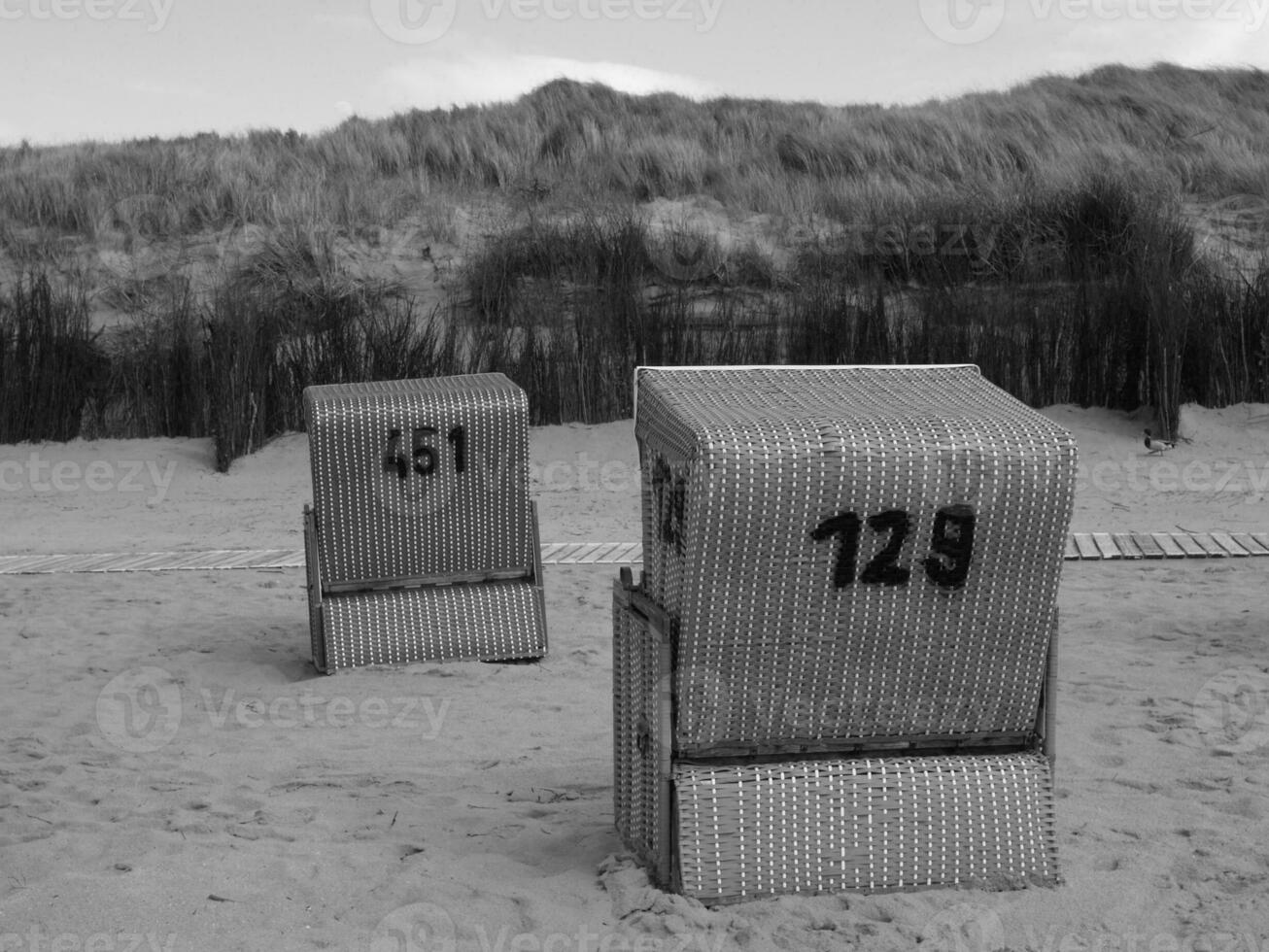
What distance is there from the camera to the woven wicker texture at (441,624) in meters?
5.47

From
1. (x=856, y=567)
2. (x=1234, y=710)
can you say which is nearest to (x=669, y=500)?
(x=856, y=567)

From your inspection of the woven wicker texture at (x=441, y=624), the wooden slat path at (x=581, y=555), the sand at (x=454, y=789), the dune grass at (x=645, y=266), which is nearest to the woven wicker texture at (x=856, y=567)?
the sand at (x=454, y=789)

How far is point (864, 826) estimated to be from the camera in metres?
2.98

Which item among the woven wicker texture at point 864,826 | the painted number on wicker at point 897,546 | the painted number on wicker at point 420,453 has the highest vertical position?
the painted number on wicker at point 897,546

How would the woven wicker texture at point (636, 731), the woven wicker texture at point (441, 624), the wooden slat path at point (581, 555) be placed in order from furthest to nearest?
the wooden slat path at point (581, 555) → the woven wicker texture at point (441, 624) → the woven wicker texture at point (636, 731)

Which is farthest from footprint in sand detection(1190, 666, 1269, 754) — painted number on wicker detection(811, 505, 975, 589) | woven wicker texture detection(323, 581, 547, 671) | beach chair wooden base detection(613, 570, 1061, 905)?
woven wicker texture detection(323, 581, 547, 671)

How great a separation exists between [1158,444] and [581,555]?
4.93m

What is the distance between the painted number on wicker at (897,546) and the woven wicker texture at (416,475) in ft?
8.69

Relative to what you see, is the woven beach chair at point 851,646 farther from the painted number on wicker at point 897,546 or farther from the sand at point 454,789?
the sand at point 454,789

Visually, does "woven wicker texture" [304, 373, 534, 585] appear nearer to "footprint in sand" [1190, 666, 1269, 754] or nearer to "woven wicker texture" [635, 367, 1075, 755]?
"woven wicker texture" [635, 367, 1075, 755]

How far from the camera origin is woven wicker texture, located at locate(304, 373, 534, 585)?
5.30 metres

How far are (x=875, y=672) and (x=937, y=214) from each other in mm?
11669

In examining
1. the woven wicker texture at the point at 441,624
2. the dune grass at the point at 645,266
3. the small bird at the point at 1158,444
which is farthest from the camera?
the dune grass at the point at 645,266

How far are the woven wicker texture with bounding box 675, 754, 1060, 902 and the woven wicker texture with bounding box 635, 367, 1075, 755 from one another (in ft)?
0.25
